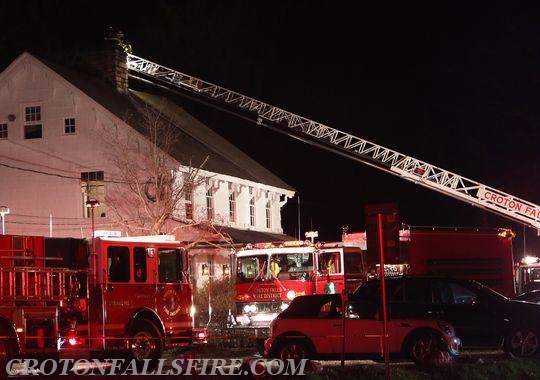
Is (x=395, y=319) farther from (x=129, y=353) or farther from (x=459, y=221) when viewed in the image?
(x=459, y=221)

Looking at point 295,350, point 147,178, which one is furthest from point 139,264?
point 147,178

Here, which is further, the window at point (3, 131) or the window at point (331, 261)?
the window at point (3, 131)

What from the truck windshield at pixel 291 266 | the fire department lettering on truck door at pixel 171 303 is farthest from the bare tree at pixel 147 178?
the fire department lettering on truck door at pixel 171 303

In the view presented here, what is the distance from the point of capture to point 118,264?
1733 cm

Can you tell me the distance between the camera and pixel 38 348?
15.4m

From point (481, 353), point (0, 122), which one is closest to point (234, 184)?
point (0, 122)

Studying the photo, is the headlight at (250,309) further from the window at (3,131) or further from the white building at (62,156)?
the window at (3,131)

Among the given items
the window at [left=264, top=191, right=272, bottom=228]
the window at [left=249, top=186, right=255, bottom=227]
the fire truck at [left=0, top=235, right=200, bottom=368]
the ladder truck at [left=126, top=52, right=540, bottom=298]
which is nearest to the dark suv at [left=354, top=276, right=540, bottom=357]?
the fire truck at [left=0, top=235, right=200, bottom=368]

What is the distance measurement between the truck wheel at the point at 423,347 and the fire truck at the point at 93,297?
4680 millimetres

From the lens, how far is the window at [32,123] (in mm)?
36531

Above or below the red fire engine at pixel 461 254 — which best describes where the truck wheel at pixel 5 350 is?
below

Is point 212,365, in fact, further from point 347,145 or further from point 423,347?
point 347,145

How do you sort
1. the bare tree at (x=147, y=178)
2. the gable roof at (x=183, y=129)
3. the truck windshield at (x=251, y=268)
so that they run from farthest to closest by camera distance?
1. the gable roof at (x=183, y=129)
2. the bare tree at (x=147, y=178)
3. the truck windshield at (x=251, y=268)

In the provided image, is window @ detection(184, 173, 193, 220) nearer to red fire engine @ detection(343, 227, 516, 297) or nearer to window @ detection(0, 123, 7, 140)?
window @ detection(0, 123, 7, 140)
